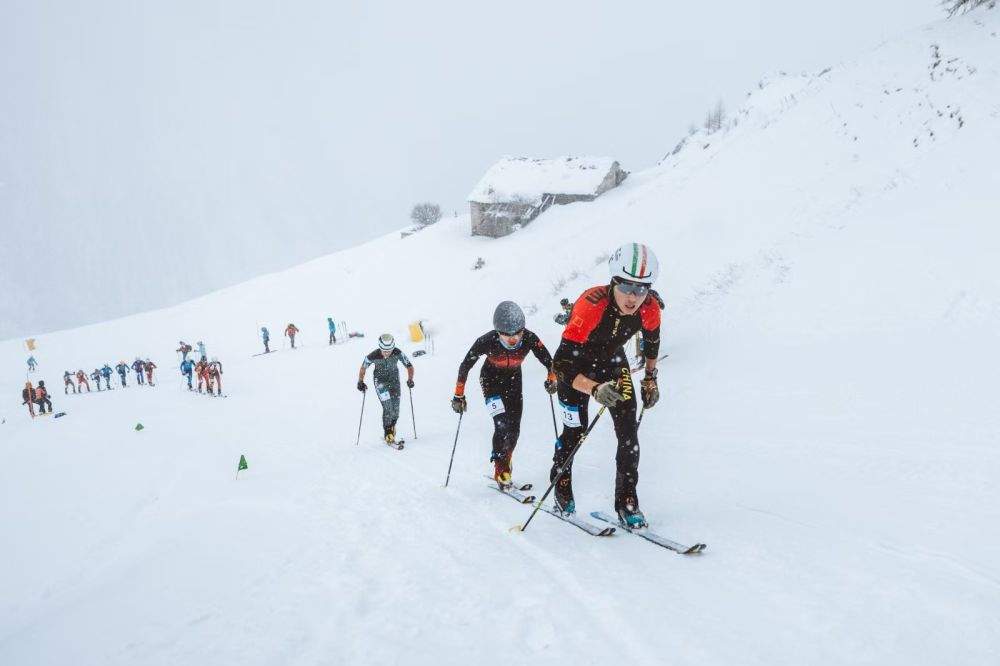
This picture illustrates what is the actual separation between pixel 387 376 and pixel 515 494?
4.97 meters

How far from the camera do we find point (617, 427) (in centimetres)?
457

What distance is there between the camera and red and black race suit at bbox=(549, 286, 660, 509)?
449 cm

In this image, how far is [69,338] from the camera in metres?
46.8

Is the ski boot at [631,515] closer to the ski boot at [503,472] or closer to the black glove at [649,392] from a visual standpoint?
the black glove at [649,392]

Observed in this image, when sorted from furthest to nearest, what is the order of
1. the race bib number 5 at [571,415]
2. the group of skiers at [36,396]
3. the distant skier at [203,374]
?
the group of skiers at [36,396], the distant skier at [203,374], the race bib number 5 at [571,415]

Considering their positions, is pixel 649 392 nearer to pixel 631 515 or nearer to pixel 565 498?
pixel 631 515

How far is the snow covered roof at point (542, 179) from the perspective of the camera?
46.4 metres

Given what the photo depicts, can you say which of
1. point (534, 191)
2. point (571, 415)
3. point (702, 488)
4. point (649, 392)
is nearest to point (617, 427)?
point (649, 392)

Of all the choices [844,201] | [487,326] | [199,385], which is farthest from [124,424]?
[844,201]

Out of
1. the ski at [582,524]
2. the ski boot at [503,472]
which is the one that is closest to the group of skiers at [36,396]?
the ski boot at [503,472]

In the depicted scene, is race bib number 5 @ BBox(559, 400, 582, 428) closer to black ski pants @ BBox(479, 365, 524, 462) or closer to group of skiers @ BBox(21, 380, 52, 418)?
black ski pants @ BBox(479, 365, 524, 462)

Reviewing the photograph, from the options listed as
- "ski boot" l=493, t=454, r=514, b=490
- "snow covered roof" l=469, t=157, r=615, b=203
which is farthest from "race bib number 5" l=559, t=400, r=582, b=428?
"snow covered roof" l=469, t=157, r=615, b=203

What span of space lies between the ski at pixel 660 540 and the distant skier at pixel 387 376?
6.10m

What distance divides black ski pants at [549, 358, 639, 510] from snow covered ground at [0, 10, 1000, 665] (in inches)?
17.7
